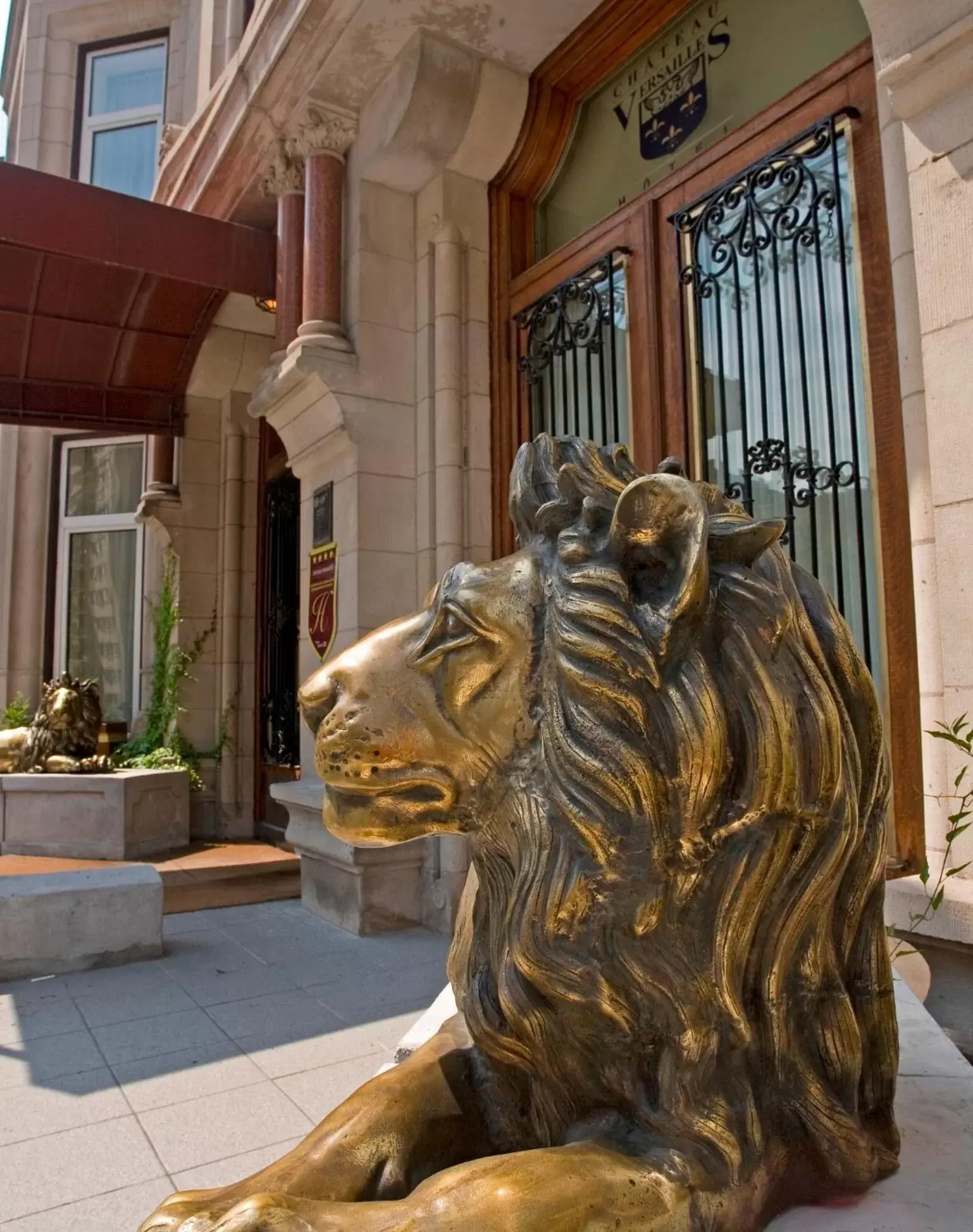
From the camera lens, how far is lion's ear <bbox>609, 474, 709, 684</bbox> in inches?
29.9

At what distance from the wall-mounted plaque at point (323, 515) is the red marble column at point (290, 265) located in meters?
0.95

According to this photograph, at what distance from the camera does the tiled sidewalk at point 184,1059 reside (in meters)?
2.06

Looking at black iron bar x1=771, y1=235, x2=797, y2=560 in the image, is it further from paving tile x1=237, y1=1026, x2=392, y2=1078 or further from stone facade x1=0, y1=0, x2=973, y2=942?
paving tile x1=237, y1=1026, x2=392, y2=1078

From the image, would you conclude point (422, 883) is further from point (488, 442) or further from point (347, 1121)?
point (347, 1121)

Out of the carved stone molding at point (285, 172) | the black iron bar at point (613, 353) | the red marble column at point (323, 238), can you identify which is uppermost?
the carved stone molding at point (285, 172)

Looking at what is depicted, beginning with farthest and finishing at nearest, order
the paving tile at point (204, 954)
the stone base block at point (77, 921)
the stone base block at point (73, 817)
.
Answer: the stone base block at point (73, 817) → the paving tile at point (204, 954) → the stone base block at point (77, 921)

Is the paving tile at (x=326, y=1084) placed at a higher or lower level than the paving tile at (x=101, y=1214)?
lower

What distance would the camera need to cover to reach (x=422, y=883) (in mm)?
4543

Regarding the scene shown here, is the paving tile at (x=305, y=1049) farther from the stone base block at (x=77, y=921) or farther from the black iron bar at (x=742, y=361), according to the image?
the black iron bar at (x=742, y=361)

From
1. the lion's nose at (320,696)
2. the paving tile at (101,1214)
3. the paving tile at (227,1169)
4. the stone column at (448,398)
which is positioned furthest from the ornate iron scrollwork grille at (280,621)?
the lion's nose at (320,696)

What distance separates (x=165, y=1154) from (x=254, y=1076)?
503 millimetres

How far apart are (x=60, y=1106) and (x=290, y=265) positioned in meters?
4.75

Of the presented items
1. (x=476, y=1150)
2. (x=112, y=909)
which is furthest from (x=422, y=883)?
(x=476, y=1150)

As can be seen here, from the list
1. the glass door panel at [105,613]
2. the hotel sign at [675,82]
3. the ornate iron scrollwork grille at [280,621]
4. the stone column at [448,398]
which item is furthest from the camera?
the glass door panel at [105,613]
